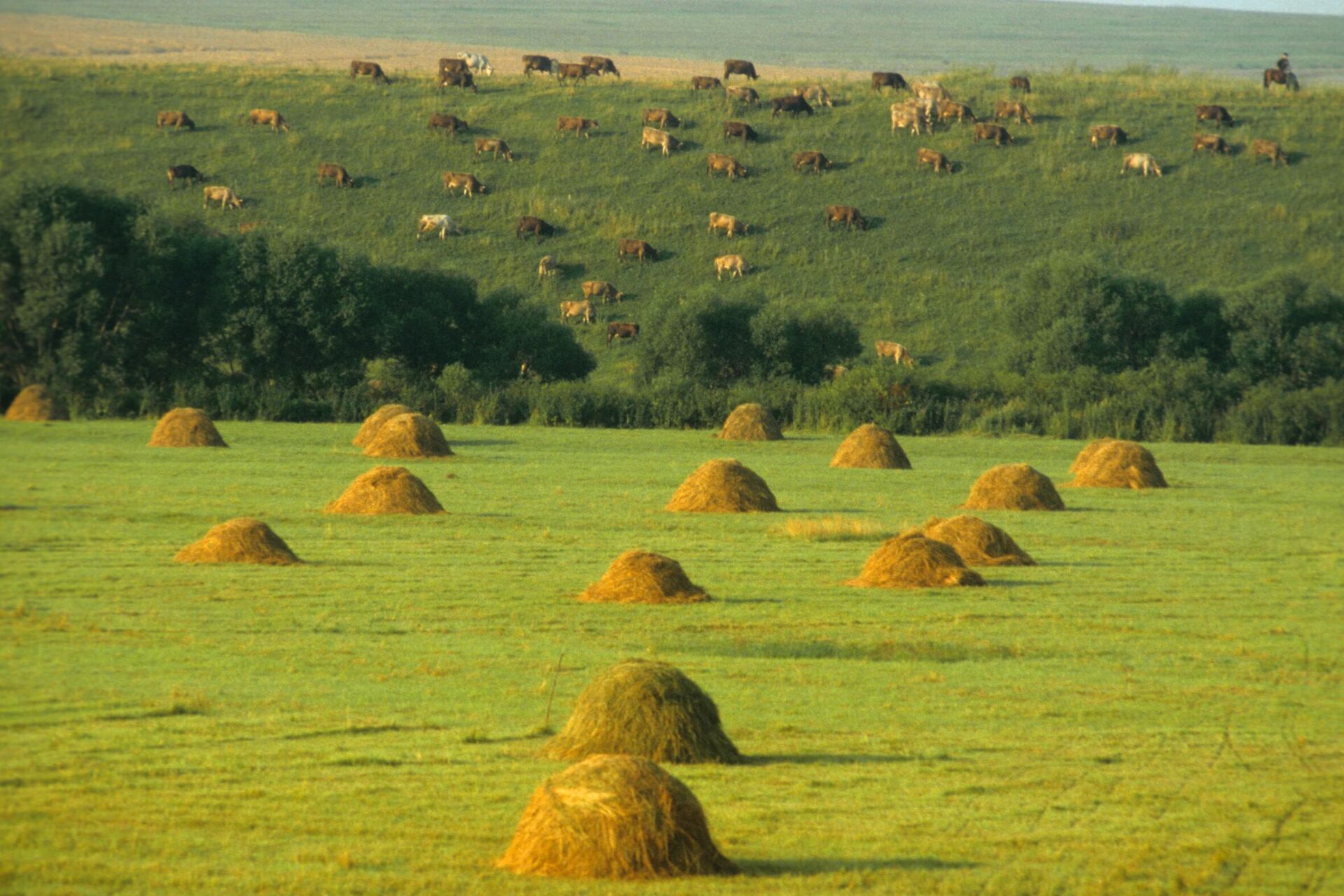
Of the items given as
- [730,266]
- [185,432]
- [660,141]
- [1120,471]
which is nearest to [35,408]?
[185,432]

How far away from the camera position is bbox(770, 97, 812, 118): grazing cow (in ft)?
312

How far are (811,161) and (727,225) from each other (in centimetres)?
963

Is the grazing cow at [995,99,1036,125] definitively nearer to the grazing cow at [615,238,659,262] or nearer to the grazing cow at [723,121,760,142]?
the grazing cow at [723,121,760,142]

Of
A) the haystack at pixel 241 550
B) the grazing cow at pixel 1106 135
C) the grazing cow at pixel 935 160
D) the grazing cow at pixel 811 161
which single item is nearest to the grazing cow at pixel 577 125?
the grazing cow at pixel 811 161

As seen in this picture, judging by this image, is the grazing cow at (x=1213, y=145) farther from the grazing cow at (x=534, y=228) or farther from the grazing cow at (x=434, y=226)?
the grazing cow at (x=434, y=226)

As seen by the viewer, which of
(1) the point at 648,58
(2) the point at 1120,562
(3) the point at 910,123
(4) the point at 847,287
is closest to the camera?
(2) the point at 1120,562

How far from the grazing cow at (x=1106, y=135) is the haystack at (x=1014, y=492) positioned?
61.5 meters

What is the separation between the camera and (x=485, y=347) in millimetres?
56125

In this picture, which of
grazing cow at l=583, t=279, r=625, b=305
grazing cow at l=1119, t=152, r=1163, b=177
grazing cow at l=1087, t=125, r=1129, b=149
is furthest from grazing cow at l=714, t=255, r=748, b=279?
grazing cow at l=1087, t=125, r=1129, b=149

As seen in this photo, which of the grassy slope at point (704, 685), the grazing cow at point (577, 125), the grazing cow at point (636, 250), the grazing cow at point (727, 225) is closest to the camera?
the grassy slope at point (704, 685)

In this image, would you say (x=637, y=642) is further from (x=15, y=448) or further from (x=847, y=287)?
(x=847, y=287)

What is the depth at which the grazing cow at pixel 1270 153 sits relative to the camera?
8512 centimetres

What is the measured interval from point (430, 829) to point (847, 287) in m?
64.6

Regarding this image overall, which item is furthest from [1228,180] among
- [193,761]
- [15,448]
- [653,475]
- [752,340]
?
[193,761]
